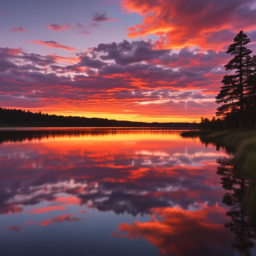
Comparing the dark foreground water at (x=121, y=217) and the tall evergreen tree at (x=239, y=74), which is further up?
the tall evergreen tree at (x=239, y=74)

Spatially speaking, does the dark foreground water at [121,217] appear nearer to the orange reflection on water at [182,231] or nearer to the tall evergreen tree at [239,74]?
the orange reflection on water at [182,231]

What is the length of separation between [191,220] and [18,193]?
866cm

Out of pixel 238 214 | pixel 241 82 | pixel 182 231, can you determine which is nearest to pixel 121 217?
pixel 182 231

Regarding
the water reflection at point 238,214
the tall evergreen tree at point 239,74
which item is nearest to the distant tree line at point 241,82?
the tall evergreen tree at point 239,74

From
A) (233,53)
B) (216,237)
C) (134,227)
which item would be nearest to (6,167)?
(134,227)

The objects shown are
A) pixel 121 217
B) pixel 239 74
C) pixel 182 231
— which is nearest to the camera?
pixel 182 231

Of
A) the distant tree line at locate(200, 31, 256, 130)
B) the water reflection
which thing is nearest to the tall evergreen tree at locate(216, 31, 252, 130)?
the distant tree line at locate(200, 31, 256, 130)

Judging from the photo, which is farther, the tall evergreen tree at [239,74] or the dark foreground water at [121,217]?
the tall evergreen tree at [239,74]

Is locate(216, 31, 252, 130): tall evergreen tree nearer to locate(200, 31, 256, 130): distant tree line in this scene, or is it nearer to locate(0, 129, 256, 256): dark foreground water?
locate(200, 31, 256, 130): distant tree line

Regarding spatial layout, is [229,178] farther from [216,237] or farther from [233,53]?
[233,53]

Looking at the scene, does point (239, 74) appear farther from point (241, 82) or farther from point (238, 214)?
point (238, 214)

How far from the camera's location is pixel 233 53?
33812 mm

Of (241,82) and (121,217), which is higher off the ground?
(241,82)

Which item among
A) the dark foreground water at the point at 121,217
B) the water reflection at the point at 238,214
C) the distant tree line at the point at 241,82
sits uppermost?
the distant tree line at the point at 241,82
